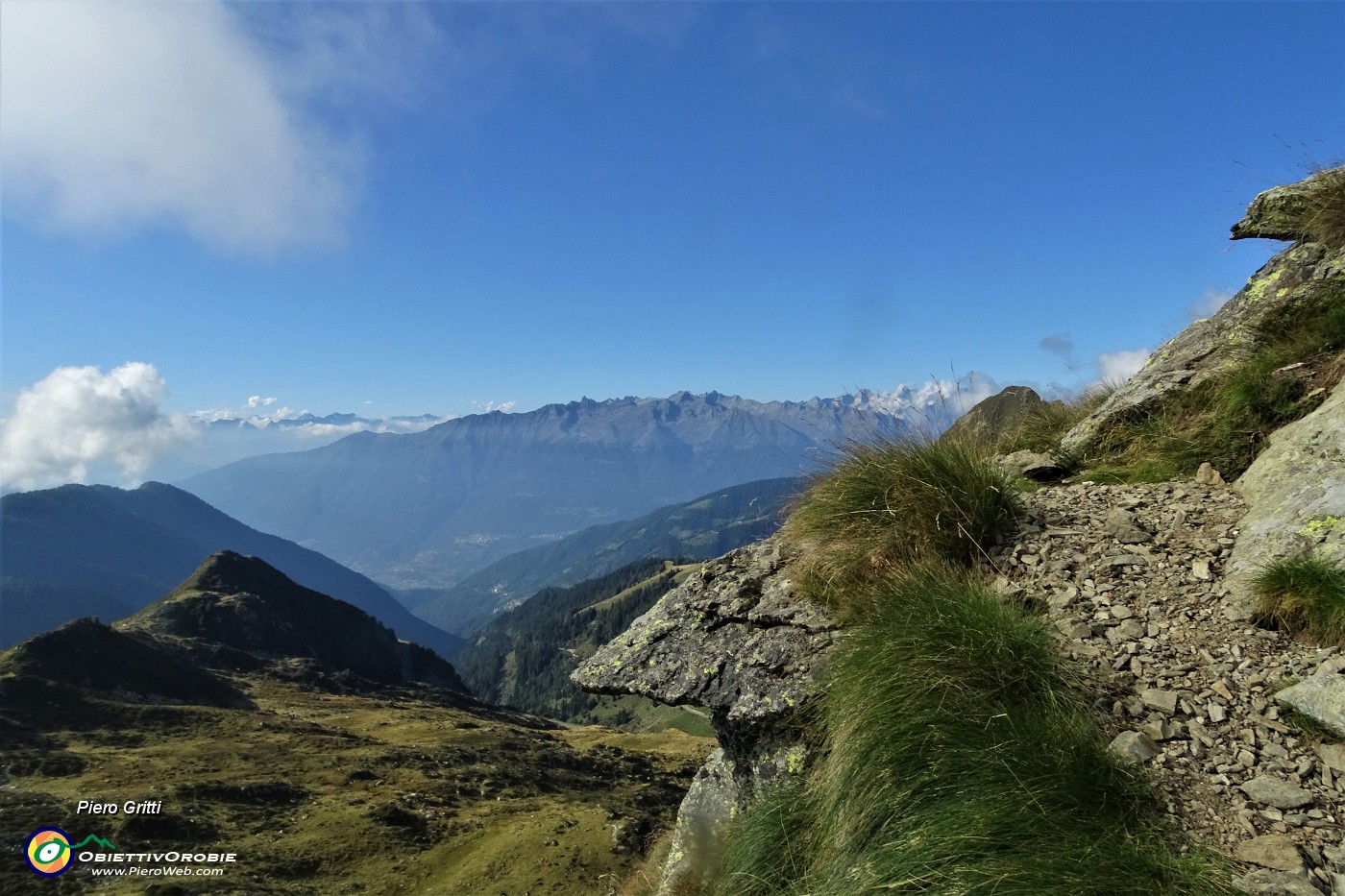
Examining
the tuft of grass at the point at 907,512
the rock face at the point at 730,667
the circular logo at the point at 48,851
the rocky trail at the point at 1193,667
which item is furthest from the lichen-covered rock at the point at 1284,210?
the circular logo at the point at 48,851

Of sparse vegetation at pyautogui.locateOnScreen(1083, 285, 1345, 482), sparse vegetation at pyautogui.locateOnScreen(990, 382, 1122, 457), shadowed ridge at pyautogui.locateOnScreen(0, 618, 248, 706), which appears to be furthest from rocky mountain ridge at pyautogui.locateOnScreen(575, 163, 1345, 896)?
shadowed ridge at pyautogui.locateOnScreen(0, 618, 248, 706)

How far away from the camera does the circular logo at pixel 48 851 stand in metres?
46.1

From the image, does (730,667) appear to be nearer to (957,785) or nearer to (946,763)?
(946,763)

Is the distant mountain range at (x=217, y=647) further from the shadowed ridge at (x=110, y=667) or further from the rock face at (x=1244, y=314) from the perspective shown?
the rock face at (x=1244, y=314)

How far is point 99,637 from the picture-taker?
388ft

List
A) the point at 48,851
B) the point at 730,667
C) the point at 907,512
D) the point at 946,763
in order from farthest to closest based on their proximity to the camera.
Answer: the point at 48,851 < the point at 730,667 < the point at 907,512 < the point at 946,763

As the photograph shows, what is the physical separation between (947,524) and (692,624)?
3841 mm

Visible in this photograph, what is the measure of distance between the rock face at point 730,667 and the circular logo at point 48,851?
6086cm

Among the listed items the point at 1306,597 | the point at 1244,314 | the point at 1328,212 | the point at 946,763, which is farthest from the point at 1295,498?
the point at 1328,212

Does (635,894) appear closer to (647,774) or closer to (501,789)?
(501,789)

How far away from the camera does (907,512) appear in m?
7.56

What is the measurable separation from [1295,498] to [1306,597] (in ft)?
5.73

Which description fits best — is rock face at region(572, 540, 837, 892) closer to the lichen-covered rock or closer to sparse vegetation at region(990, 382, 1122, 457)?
sparse vegetation at region(990, 382, 1122, 457)

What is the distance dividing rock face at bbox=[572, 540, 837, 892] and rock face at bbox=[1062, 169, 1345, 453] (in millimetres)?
5699
